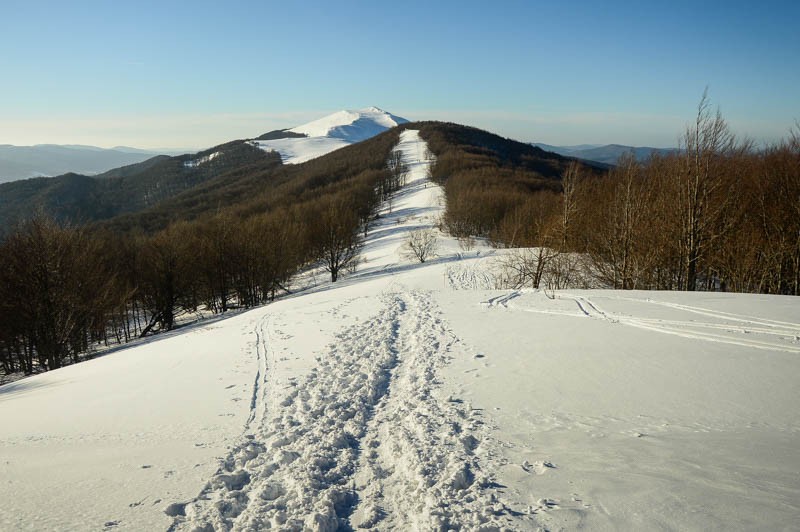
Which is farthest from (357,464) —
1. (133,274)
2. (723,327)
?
(133,274)

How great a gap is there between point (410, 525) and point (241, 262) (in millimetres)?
33876

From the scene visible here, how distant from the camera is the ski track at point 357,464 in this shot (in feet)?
13.9

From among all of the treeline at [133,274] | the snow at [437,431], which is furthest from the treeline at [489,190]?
the treeline at [133,274]

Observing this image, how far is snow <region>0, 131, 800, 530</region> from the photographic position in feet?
13.9

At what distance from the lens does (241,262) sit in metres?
34.8

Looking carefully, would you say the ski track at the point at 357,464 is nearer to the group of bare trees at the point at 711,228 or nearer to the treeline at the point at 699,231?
the treeline at the point at 699,231

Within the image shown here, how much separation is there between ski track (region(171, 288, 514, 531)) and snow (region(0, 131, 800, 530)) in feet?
0.08

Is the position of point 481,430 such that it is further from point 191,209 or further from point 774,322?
point 191,209

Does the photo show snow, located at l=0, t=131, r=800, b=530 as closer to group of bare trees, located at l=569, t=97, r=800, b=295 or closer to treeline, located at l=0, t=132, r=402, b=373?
group of bare trees, located at l=569, t=97, r=800, b=295

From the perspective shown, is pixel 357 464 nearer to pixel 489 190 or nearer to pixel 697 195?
pixel 697 195

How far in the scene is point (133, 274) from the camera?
33750 millimetres

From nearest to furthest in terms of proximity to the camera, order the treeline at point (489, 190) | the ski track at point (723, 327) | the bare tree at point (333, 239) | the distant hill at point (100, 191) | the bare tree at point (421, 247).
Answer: the ski track at point (723, 327) → the bare tree at point (333, 239) → the bare tree at point (421, 247) → the treeline at point (489, 190) → the distant hill at point (100, 191)

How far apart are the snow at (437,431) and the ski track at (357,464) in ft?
0.08

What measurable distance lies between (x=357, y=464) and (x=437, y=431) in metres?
1.34
